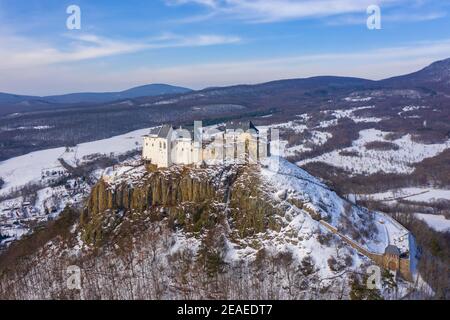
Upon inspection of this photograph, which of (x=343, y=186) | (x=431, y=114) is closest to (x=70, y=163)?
(x=343, y=186)

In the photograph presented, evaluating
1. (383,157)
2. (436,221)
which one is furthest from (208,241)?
(383,157)

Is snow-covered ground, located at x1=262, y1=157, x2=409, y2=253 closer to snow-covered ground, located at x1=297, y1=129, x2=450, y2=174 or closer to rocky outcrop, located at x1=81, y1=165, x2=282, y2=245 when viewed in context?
rocky outcrop, located at x1=81, y1=165, x2=282, y2=245

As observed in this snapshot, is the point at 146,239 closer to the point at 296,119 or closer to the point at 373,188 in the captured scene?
the point at 373,188

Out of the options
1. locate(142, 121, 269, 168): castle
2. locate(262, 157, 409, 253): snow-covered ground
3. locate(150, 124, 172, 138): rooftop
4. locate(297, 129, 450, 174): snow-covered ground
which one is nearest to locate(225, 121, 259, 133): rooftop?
locate(142, 121, 269, 168): castle

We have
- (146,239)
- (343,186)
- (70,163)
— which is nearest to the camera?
(146,239)

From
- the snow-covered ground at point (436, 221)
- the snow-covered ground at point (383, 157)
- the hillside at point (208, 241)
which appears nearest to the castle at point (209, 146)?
the hillside at point (208, 241)

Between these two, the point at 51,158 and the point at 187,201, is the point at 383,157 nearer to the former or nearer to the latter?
the point at 187,201
